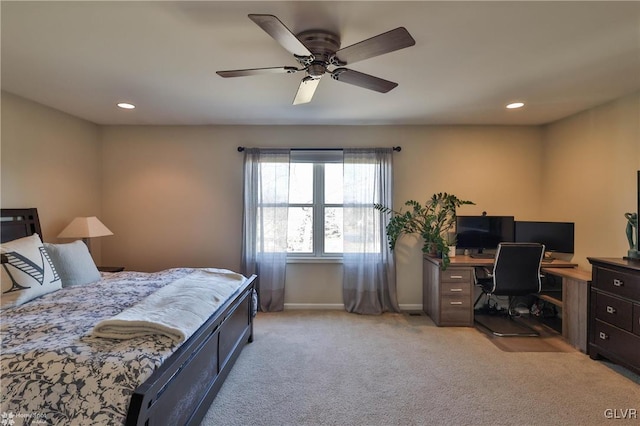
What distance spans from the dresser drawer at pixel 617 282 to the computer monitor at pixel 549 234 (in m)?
0.91

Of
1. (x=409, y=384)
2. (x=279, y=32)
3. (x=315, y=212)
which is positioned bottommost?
(x=409, y=384)

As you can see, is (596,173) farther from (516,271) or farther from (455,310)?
(455,310)

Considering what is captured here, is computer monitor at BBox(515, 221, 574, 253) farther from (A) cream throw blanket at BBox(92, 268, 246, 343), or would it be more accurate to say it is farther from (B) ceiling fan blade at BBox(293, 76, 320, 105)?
(A) cream throw blanket at BBox(92, 268, 246, 343)

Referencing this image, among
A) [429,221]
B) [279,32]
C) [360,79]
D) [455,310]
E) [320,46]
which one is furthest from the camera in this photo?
[429,221]

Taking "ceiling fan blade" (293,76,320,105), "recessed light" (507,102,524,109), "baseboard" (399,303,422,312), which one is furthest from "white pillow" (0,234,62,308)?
"recessed light" (507,102,524,109)

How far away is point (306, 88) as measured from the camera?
219 centimetres

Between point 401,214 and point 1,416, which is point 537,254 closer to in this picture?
point 401,214

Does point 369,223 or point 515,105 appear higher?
point 515,105

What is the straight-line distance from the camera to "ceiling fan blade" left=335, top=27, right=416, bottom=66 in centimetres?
146

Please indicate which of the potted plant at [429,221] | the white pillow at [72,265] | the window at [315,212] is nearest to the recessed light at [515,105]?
the potted plant at [429,221]

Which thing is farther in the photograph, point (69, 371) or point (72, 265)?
point (72, 265)

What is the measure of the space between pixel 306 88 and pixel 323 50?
14.3 inches

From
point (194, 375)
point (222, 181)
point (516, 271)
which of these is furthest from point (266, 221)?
point (516, 271)

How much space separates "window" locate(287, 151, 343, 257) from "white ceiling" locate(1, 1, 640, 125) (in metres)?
0.88
